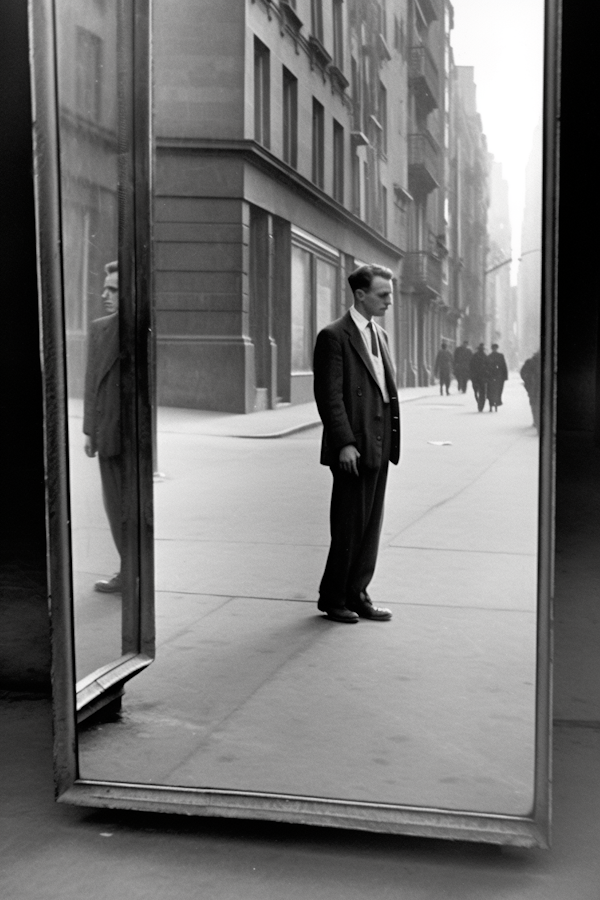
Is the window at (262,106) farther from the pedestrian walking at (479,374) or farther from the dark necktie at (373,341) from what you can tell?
the pedestrian walking at (479,374)

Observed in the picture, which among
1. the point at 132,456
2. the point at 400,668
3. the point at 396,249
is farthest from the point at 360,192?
the point at 400,668

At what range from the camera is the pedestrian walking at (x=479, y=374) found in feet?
11.9

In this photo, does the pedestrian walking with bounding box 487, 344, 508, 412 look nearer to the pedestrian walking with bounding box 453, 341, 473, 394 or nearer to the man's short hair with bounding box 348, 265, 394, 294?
the pedestrian walking with bounding box 453, 341, 473, 394

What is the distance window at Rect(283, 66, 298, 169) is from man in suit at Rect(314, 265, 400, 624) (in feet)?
1.61

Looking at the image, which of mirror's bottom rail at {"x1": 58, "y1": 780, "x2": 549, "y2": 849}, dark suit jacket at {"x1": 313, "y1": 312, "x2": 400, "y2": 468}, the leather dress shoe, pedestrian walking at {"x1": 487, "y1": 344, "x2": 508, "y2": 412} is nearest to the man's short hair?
dark suit jacket at {"x1": 313, "y1": 312, "x2": 400, "y2": 468}

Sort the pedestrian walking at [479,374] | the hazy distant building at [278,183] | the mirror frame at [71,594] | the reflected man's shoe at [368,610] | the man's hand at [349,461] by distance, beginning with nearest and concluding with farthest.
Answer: the mirror frame at [71,594] → the pedestrian walking at [479,374] → the hazy distant building at [278,183] → the man's hand at [349,461] → the reflected man's shoe at [368,610]

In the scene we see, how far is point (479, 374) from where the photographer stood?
366 cm

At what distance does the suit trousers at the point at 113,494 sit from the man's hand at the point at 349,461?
78cm

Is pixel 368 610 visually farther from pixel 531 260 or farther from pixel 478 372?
pixel 531 260

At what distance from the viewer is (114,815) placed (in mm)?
3715

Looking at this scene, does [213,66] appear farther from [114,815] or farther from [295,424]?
[114,815]

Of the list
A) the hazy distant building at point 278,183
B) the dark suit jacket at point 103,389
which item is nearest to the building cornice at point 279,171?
the hazy distant building at point 278,183

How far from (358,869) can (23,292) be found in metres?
2.69

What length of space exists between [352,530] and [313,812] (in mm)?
1006
